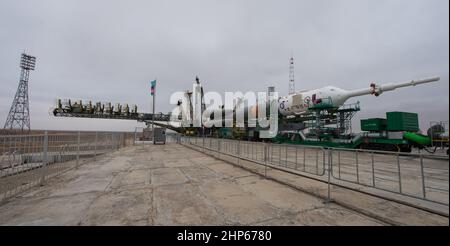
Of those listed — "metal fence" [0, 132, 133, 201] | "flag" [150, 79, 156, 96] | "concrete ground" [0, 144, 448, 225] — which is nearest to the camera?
"concrete ground" [0, 144, 448, 225]

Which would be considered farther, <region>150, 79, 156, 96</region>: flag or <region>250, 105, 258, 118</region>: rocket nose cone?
<region>150, 79, 156, 96</region>: flag

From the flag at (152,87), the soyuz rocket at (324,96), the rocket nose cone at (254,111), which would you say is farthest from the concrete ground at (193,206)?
the flag at (152,87)

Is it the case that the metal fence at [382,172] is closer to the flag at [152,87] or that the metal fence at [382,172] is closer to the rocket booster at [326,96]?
the rocket booster at [326,96]

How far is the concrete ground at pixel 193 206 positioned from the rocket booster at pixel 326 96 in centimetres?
1286

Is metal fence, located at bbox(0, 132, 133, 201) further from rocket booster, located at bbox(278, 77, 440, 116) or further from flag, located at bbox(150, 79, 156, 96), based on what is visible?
flag, located at bbox(150, 79, 156, 96)

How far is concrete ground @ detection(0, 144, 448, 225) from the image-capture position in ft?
9.81

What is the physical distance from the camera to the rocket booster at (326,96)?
528 inches

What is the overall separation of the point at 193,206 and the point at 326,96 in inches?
623

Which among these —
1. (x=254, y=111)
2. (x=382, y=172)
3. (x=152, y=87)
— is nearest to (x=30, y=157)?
(x=382, y=172)

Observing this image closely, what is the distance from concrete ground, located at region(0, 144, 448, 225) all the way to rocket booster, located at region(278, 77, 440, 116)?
12.9 m

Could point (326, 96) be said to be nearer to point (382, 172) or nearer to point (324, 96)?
point (324, 96)

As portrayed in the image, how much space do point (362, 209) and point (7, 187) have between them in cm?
791

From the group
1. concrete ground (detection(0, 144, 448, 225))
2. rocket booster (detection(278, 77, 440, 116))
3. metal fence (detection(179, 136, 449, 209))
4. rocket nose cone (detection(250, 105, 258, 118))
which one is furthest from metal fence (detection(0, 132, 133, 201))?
rocket nose cone (detection(250, 105, 258, 118))
